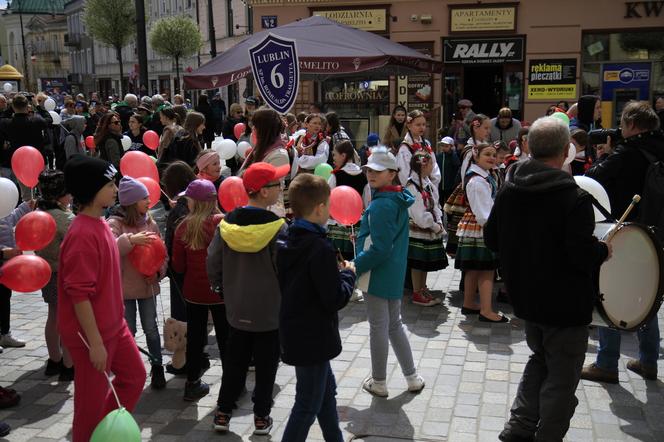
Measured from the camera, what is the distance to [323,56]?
9.98 meters

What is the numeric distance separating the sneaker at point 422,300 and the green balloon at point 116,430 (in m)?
4.28

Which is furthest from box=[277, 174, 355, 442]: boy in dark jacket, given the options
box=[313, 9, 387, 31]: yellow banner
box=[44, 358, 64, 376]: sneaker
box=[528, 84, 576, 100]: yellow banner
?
box=[313, 9, 387, 31]: yellow banner

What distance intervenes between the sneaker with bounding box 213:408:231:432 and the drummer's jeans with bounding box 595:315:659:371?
274 cm

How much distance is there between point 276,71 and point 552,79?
525 inches

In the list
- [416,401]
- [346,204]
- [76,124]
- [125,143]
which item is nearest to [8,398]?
[346,204]

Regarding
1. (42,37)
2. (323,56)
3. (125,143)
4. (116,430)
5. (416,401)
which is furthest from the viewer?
(42,37)

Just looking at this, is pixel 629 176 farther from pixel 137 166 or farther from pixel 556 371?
pixel 137 166

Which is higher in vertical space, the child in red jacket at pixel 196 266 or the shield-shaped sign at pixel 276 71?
the shield-shaped sign at pixel 276 71

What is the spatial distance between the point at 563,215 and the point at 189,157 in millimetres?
5700

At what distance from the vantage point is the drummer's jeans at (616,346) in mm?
5016

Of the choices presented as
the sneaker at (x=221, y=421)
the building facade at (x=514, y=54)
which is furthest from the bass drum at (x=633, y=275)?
the building facade at (x=514, y=54)

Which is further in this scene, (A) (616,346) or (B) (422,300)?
(B) (422,300)

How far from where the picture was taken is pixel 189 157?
8453 mm

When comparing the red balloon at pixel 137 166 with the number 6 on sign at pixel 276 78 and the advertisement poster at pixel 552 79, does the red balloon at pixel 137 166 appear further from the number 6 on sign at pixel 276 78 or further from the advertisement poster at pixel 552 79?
the advertisement poster at pixel 552 79
